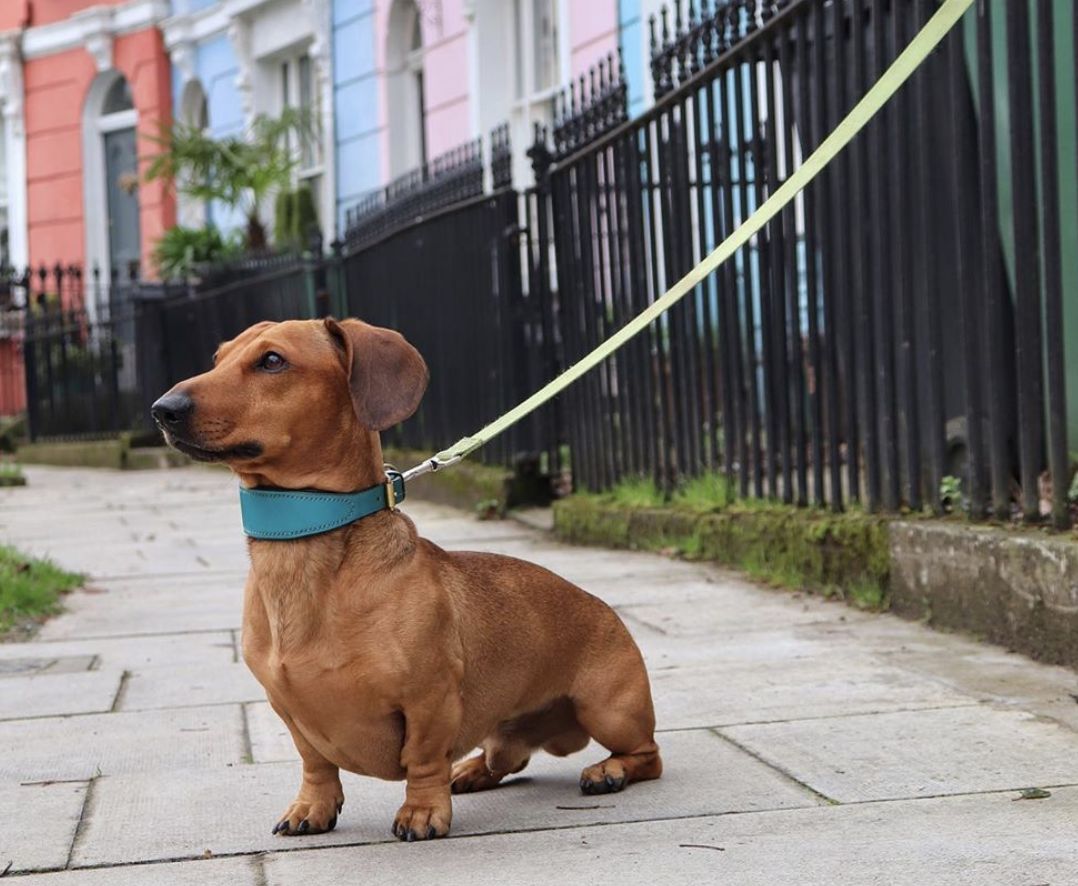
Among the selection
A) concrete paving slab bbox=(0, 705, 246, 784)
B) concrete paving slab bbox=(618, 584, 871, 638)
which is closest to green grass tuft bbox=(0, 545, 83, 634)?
concrete paving slab bbox=(0, 705, 246, 784)

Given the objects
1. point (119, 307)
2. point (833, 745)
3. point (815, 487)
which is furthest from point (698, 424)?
point (119, 307)

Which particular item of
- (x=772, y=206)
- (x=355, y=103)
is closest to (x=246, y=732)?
(x=772, y=206)

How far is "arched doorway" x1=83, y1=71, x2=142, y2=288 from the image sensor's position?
23.6m

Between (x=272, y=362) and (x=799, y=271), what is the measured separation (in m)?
3.82

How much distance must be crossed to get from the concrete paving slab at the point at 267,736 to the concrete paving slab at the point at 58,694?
1.51 feet

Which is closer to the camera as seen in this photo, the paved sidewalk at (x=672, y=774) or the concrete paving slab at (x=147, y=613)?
the paved sidewalk at (x=672, y=774)

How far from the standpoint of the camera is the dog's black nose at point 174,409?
301 centimetres

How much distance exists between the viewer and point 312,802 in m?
3.36

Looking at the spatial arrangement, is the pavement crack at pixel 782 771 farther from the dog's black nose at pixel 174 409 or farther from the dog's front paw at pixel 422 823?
the dog's black nose at pixel 174 409

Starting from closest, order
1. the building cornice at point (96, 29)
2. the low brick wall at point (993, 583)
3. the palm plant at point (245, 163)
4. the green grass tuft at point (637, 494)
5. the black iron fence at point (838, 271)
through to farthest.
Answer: the low brick wall at point (993, 583), the black iron fence at point (838, 271), the green grass tuft at point (637, 494), the palm plant at point (245, 163), the building cornice at point (96, 29)

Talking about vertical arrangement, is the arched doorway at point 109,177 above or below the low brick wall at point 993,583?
above

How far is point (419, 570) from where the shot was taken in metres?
3.28

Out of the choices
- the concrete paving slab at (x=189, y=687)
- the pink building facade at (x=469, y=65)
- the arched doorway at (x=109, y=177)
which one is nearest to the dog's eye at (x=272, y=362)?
the concrete paving slab at (x=189, y=687)

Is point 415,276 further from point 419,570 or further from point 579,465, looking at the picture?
point 419,570
